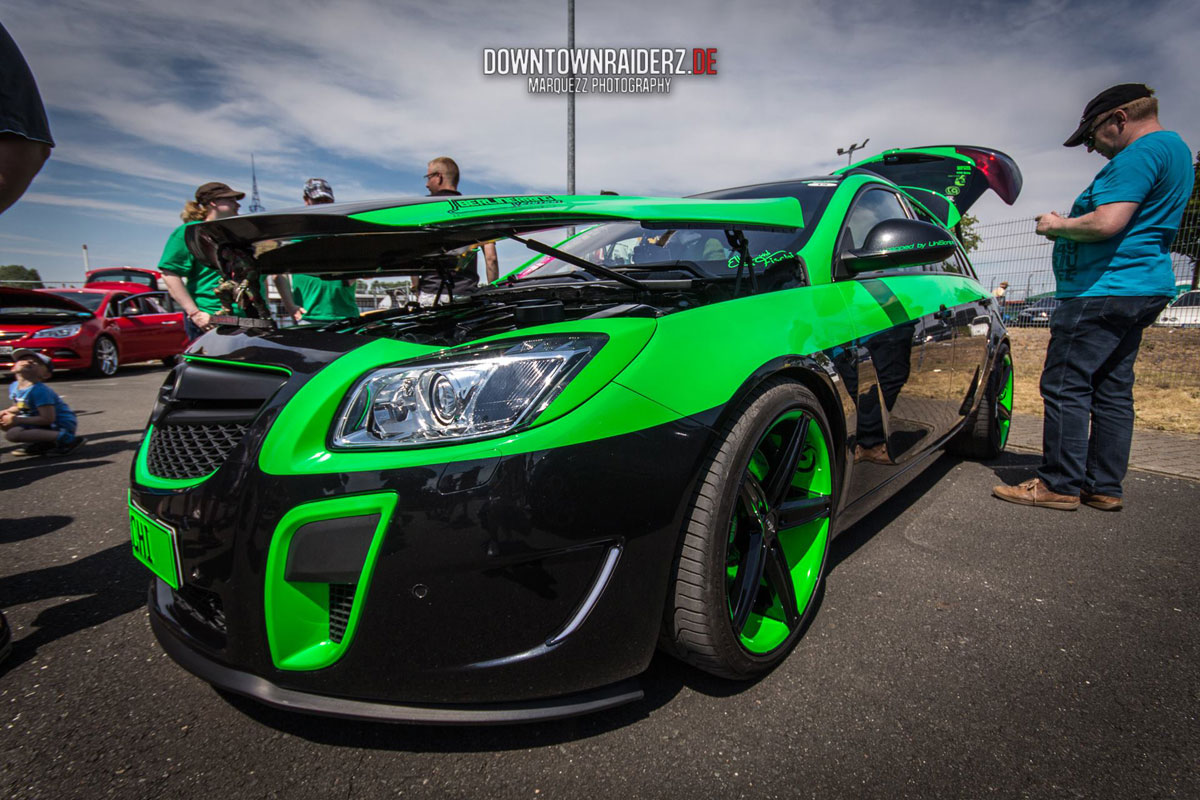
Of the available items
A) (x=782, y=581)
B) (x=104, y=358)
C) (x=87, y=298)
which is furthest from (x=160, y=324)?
(x=782, y=581)

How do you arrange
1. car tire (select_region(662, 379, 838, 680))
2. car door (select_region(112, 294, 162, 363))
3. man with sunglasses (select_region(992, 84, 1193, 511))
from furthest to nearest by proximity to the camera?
car door (select_region(112, 294, 162, 363))
man with sunglasses (select_region(992, 84, 1193, 511))
car tire (select_region(662, 379, 838, 680))

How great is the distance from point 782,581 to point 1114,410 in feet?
7.94

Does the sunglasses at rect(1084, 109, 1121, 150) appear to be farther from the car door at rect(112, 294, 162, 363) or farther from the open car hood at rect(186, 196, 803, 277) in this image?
the car door at rect(112, 294, 162, 363)

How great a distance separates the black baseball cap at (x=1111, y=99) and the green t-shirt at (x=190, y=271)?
4293 millimetres

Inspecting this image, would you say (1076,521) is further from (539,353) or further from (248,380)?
(248,380)

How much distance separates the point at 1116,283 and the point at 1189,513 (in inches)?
46.1

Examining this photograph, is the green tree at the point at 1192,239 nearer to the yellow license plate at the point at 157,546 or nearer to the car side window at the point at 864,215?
the car side window at the point at 864,215

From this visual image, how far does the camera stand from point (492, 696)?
121 cm

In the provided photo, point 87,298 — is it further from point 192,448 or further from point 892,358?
point 892,358

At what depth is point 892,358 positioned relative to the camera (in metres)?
2.21

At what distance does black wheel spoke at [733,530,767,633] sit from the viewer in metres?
1.52

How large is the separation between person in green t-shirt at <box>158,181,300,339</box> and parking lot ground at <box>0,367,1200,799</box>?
4.85 feet

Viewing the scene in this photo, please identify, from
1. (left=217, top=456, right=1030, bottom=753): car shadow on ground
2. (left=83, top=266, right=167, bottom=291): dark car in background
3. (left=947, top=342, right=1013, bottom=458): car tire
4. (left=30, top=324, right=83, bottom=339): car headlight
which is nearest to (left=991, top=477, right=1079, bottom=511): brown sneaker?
(left=947, top=342, right=1013, bottom=458): car tire

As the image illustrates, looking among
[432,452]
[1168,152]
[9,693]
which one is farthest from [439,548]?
[1168,152]
